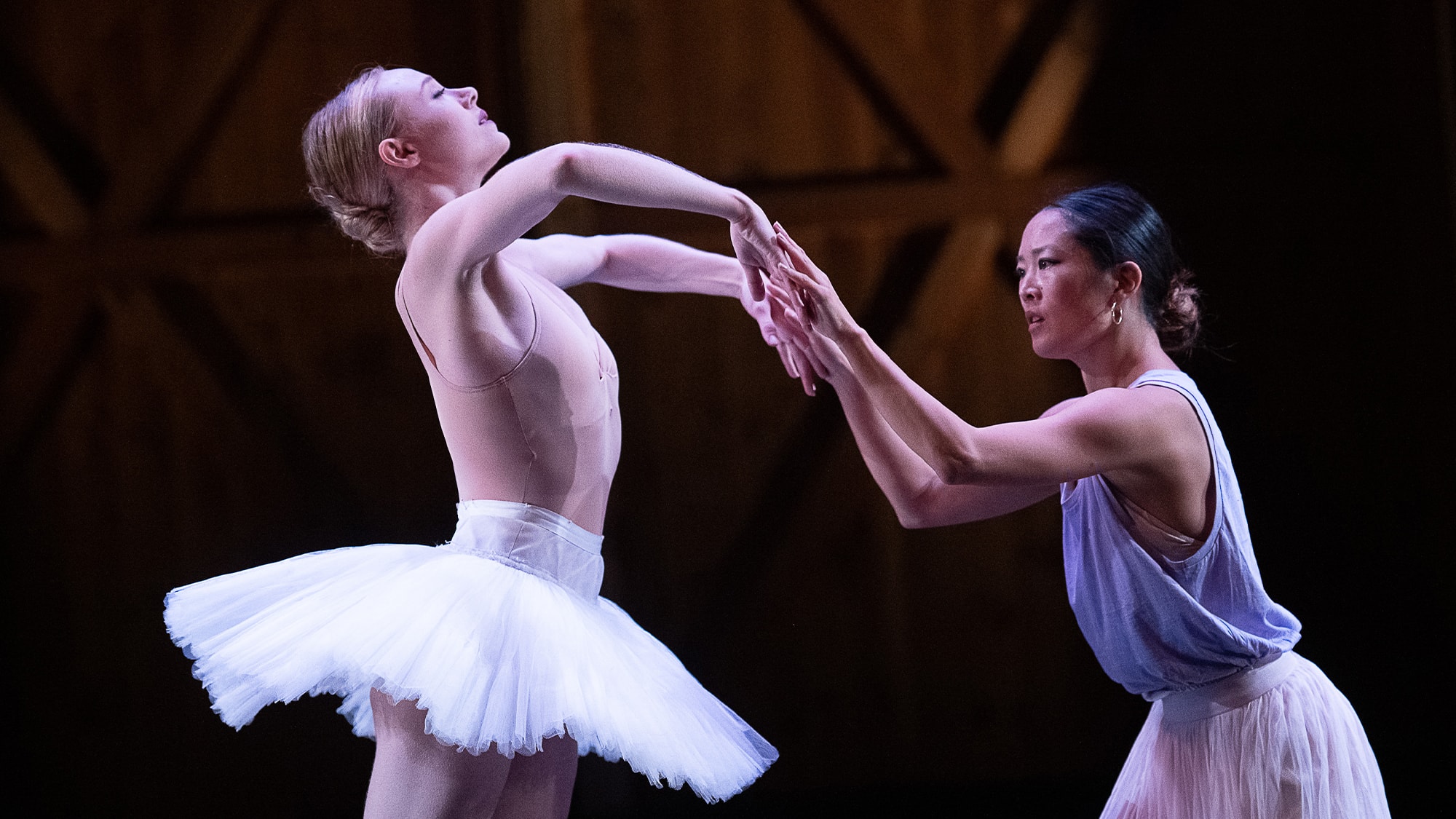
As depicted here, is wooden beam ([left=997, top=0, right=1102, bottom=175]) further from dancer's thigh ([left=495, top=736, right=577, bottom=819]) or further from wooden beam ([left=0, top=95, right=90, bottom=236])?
wooden beam ([left=0, top=95, right=90, bottom=236])

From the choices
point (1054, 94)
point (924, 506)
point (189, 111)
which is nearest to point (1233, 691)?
point (924, 506)

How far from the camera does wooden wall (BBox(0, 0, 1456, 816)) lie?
3.02 m

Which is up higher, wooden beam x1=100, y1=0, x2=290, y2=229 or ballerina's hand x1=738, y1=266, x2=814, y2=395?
wooden beam x1=100, y1=0, x2=290, y2=229

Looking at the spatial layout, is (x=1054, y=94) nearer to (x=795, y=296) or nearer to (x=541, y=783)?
(x=795, y=296)

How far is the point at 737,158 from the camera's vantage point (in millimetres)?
3082

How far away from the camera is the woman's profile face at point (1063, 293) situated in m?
1.70

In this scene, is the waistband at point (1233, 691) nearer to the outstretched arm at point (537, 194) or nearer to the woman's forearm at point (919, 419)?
the woman's forearm at point (919, 419)

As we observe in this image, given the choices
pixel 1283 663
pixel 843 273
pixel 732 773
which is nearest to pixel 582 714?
pixel 732 773

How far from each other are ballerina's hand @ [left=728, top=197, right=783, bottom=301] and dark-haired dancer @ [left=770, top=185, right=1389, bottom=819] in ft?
0.10

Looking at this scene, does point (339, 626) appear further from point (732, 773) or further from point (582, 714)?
point (732, 773)

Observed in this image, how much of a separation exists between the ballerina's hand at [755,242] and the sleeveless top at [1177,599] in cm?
57

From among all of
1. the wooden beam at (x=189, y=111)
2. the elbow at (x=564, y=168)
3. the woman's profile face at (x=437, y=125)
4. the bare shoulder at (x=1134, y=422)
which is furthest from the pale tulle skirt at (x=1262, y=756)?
the wooden beam at (x=189, y=111)

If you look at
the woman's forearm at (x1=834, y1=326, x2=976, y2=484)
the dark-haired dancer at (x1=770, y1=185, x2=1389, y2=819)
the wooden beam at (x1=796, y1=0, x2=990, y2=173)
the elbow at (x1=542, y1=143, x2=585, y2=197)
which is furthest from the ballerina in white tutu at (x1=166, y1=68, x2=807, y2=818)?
the wooden beam at (x1=796, y1=0, x2=990, y2=173)

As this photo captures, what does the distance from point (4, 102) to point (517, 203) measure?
2553mm
